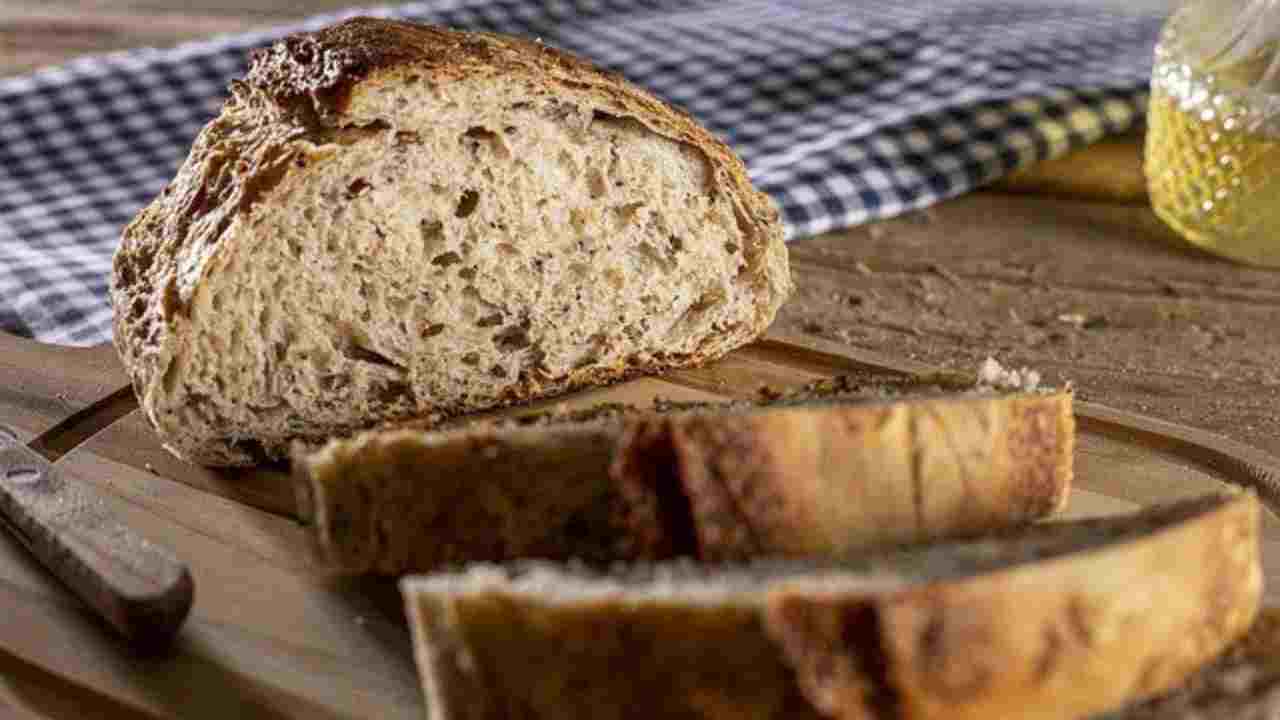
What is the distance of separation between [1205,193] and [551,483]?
252 centimetres

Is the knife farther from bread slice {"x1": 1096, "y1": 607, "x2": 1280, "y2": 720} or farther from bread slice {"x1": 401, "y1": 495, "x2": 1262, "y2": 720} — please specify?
bread slice {"x1": 1096, "y1": 607, "x2": 1280, "y2": 720}

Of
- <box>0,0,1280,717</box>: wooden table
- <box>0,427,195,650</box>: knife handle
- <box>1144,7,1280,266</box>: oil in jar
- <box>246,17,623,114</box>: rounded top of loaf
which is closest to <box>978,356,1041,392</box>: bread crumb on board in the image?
<box>0,0,1280,717</box>: wooden table

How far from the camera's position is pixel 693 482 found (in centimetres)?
227

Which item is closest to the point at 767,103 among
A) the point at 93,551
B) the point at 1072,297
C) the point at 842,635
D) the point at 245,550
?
the point at 1072,297

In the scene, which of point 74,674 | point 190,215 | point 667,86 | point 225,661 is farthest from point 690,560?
point 667,86

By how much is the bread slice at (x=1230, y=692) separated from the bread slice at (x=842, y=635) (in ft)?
0.08

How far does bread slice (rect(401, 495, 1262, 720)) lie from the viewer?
193 cm

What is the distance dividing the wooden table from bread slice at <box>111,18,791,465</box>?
0.51 m

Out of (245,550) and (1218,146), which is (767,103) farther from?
(245,550)

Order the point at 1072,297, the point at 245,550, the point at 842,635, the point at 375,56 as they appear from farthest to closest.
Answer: the point at 1072,297 → the point at 375,56 → the point at 245,550 → the point at 842,635

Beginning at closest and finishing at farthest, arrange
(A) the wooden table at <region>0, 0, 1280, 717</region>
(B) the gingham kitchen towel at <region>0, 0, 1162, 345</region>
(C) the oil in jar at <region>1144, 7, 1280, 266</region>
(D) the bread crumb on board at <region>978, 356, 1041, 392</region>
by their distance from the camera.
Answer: (D) the bread crumb on board at <region>978, 356, 1041, 392</region> < (A) the wooden table at <region>0, 0, 1280, 717</region> < (C) the oil in jar at <region>1144, 7, 1280, 266</region> < (B) the gingham kitchen towel at <region>0, 0, 1162, 345</region>

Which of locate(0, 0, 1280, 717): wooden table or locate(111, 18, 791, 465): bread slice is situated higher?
locate(111, 18, 791, 465): bread slice

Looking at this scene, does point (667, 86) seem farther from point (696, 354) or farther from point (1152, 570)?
point (1152, 570)

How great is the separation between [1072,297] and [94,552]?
8.24 ft
